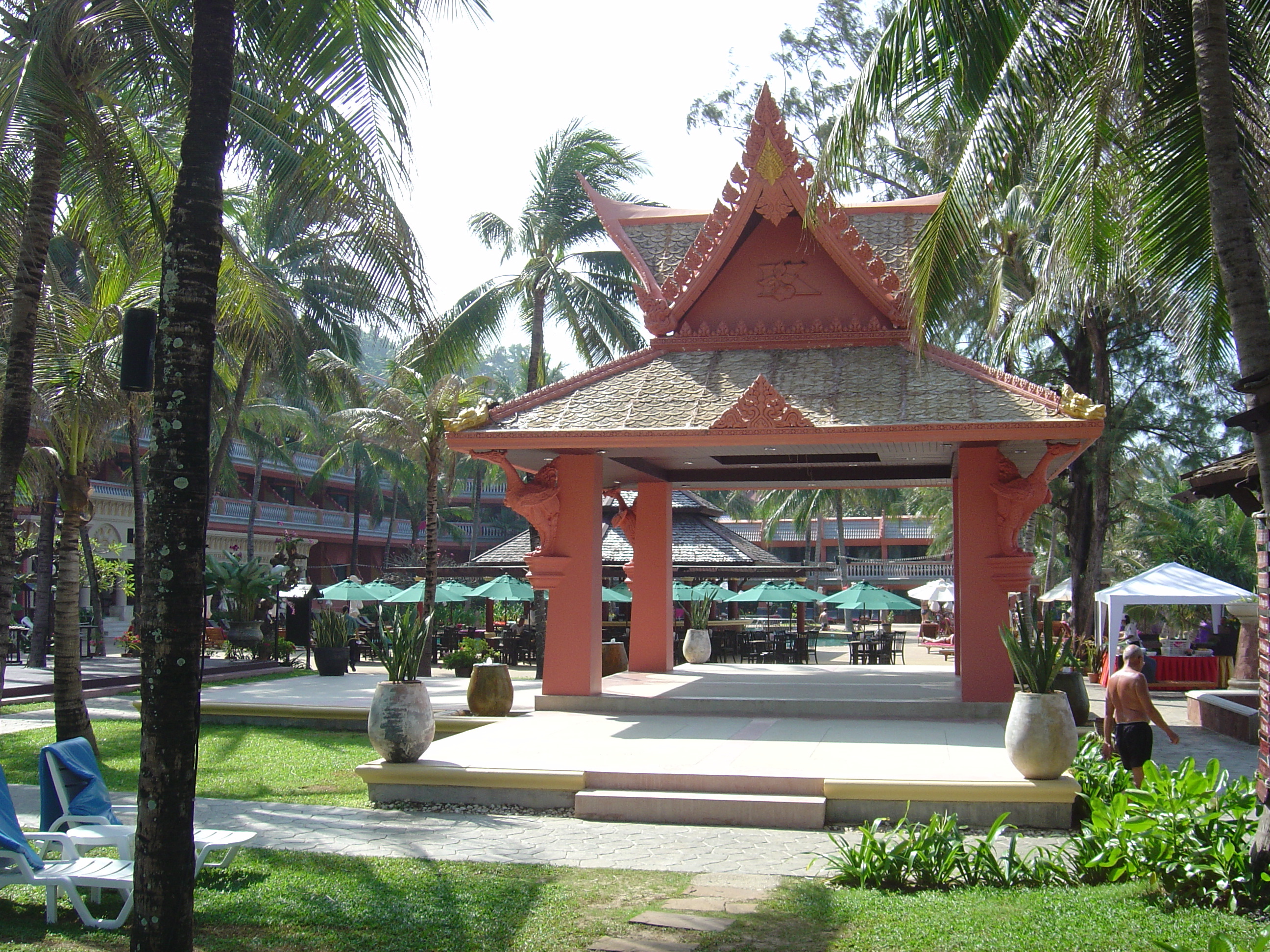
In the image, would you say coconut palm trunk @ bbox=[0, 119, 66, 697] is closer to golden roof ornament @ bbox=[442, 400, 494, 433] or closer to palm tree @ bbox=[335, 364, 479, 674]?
golden roof ornament @ bbox=[442, 400, 494, 433]

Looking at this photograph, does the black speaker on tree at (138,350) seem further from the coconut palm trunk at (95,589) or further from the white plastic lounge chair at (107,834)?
the coconut palm trunk at (95,589)

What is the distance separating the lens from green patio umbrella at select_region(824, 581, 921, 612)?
27.5 meters

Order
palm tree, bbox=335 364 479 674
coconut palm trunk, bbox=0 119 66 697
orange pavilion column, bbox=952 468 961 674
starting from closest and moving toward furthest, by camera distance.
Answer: coconut palm trunk, bbox=0 119 66 697
orange pavilion column, bbox=952 468 961 674
palm tree, bbox=335 364 479 674

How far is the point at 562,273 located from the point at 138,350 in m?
17.6

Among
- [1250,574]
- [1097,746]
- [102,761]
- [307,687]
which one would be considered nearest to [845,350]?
[1097,746]

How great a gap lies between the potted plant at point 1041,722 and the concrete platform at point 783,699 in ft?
11.3

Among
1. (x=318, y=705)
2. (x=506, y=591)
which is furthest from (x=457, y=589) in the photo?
(x=318, y=705)

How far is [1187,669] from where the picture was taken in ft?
74.9

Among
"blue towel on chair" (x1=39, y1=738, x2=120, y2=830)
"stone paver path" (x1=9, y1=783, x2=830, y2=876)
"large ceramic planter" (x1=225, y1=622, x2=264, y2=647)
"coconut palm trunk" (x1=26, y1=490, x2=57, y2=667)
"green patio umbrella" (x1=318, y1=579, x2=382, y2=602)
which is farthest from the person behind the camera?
"green patio umbrella" (x1=318, y1=579, x2=382, y2=602)

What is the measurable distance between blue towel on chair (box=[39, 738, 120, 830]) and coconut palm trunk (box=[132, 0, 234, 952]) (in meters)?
2.83

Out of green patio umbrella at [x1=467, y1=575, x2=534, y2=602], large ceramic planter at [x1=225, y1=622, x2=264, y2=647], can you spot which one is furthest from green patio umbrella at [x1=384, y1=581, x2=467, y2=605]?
large ceramic planter at [x1=225, y1=622, x2=264, y2=647]

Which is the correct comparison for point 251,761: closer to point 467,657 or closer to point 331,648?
point 467,657

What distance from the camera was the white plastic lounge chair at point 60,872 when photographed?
582 cm

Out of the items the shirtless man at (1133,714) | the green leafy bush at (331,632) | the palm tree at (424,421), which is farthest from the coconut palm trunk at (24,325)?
the green leafy bush at (331,632)
